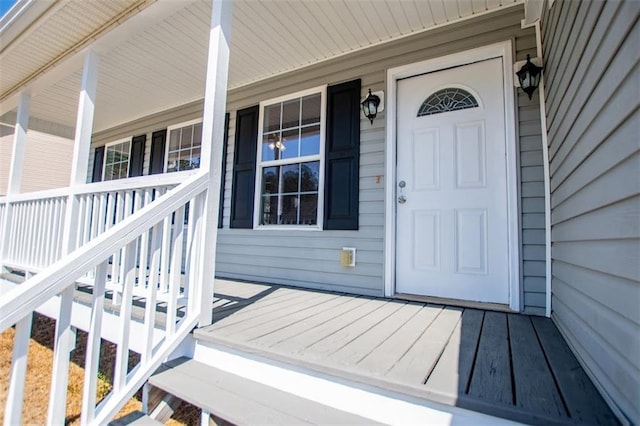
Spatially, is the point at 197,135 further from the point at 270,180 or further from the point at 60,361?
the point at 60,361

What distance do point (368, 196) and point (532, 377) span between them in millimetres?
1880

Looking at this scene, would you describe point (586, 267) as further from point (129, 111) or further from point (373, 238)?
point (129, 111)

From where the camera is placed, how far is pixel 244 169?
370 cm

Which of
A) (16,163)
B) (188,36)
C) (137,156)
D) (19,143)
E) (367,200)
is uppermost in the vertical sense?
(188,36)

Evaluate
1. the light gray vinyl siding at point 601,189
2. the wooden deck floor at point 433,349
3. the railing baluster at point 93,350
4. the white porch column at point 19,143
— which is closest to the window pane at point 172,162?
the white porch column at point 19,143

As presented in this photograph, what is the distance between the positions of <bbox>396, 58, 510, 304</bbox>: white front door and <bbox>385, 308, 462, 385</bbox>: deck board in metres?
0.60

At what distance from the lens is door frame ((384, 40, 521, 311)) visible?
2285 millimetres

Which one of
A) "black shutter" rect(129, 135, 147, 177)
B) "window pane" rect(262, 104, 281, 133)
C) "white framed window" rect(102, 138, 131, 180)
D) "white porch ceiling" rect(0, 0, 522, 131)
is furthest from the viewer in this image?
"white framed window" rect(102, 138, 131, 180)

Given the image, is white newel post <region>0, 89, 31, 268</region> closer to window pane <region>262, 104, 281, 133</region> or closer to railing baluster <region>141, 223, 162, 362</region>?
window pane <region>262, 104, 281, 133</region>

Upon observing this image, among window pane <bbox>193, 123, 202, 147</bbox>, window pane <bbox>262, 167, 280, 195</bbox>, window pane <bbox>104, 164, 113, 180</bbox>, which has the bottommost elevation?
window pane <bbox>262, 167, 280, 195</bbox>

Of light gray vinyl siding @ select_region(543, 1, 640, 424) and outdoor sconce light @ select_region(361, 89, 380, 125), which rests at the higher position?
outdoor sconce light @ select_region(361, 89, 380, 125)

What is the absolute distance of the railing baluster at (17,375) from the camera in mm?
1025

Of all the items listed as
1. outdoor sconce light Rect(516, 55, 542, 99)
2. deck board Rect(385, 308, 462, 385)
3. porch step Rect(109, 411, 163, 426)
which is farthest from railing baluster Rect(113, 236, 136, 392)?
outdoor sconce light Rect(516, 55, 542, 99)

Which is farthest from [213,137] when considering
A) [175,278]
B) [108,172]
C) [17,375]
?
[108,172]
